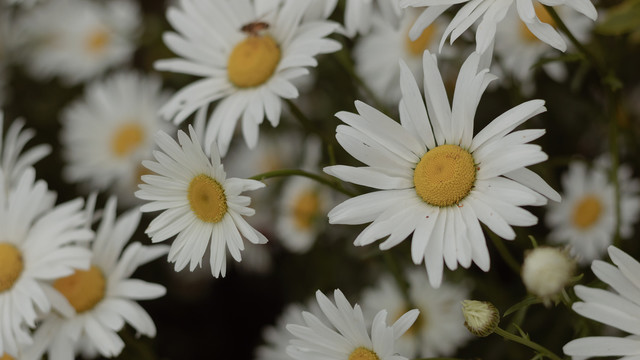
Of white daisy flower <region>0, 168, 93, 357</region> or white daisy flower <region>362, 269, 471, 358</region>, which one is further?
white daisy flower <region>362, 269, 471, 358</region>

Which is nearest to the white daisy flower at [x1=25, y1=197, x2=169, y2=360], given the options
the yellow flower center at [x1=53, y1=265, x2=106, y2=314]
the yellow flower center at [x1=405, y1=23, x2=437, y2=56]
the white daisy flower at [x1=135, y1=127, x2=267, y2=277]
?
the yellow flower center at [x1=53, y1=265, x2=106, y2=314]

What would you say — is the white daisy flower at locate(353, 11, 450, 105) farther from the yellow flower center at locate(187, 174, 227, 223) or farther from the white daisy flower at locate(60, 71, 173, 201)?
the yellow flower center at locate(187, 174, 227, 223)

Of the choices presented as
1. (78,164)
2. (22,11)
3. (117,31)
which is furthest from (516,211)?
(22,11)

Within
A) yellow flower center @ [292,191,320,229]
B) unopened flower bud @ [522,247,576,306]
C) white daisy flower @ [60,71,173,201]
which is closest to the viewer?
unopened flower bud @ [522,247,576,306]

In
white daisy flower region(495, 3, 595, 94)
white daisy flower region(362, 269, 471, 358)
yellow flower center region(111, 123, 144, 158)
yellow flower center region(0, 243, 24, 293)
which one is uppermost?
white daisy flower region(495, 3, 595, 94)

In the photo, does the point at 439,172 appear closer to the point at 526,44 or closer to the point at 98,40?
the point at 526,44

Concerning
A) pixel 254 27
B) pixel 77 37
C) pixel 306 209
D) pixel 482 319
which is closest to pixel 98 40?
pixel 77 37
